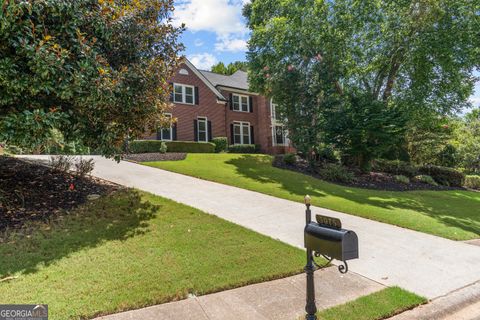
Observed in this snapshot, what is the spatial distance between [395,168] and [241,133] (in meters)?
12.1

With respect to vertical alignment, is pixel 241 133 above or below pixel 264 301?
above

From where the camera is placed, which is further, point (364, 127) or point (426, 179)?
point (426, 179)

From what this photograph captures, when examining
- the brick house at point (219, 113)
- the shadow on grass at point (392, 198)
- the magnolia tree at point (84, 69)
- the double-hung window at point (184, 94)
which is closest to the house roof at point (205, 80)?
the brick house at point (219, 113)

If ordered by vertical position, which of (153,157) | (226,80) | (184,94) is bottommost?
(153,157)

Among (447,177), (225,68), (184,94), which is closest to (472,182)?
(447,177)

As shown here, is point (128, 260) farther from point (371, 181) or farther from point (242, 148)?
point (242, 148)

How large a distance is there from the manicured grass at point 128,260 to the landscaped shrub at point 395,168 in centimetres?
1601

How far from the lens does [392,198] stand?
11602mm

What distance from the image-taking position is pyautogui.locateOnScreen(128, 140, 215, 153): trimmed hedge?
1788cm

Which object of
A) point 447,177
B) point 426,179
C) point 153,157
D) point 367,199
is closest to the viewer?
point 367,199

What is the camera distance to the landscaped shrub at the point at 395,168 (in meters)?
18.2

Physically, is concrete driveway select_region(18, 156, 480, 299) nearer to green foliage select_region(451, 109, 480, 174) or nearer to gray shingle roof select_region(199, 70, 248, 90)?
gray shingle roof select_region(199, 70, 248, 90)

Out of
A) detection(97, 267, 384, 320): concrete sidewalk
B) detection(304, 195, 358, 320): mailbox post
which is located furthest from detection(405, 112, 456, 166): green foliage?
detection(304, 195, 358, 320): mailbox post

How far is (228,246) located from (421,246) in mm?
4008
